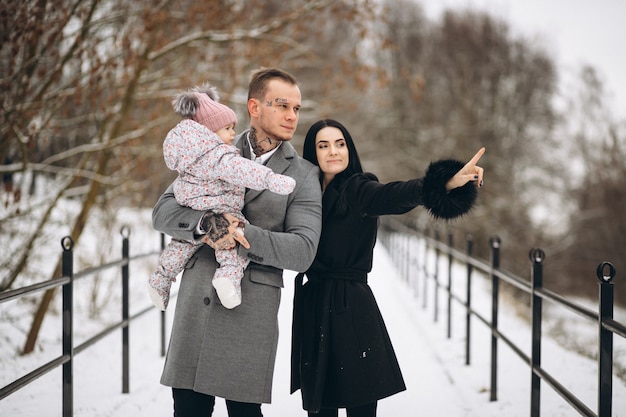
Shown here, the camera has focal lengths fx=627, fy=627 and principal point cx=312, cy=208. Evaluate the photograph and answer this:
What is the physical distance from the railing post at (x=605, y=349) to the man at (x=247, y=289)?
1315mm

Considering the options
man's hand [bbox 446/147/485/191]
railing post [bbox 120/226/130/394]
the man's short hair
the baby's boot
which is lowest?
railing post [bbox 120/226/130/394]

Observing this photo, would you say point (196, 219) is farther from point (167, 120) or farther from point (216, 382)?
point (167, 120)

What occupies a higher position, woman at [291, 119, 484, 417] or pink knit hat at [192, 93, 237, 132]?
pink knit hat at [192, 93, 237, 132]

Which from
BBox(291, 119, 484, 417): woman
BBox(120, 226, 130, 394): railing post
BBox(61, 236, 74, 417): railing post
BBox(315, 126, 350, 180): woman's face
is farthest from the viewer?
BBox(120, 226, 130, 394): railing post

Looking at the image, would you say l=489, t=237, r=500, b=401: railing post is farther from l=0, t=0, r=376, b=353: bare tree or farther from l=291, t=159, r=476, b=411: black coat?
l=0, t=0, r=376, b=353: bare tree

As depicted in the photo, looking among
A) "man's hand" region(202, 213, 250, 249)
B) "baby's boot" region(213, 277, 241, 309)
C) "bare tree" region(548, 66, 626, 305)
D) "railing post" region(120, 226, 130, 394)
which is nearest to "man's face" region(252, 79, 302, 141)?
"man's hand" region(202, 213, 250, 249)

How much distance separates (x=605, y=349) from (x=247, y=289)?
1.61 metres

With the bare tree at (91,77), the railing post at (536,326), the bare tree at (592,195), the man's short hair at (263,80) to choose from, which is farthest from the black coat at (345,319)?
the bare tree at (592,195)

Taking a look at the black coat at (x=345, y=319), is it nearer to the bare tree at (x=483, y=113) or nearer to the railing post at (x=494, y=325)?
the railing post at (x=494, y=325)

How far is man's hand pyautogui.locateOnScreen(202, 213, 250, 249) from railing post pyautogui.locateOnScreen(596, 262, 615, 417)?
5.16ft

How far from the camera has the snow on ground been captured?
15.0ft

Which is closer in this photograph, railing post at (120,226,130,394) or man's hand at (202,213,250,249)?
man's hand at (202,213,250,249)

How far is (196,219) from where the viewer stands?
2.60 metres

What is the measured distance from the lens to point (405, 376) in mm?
5555
